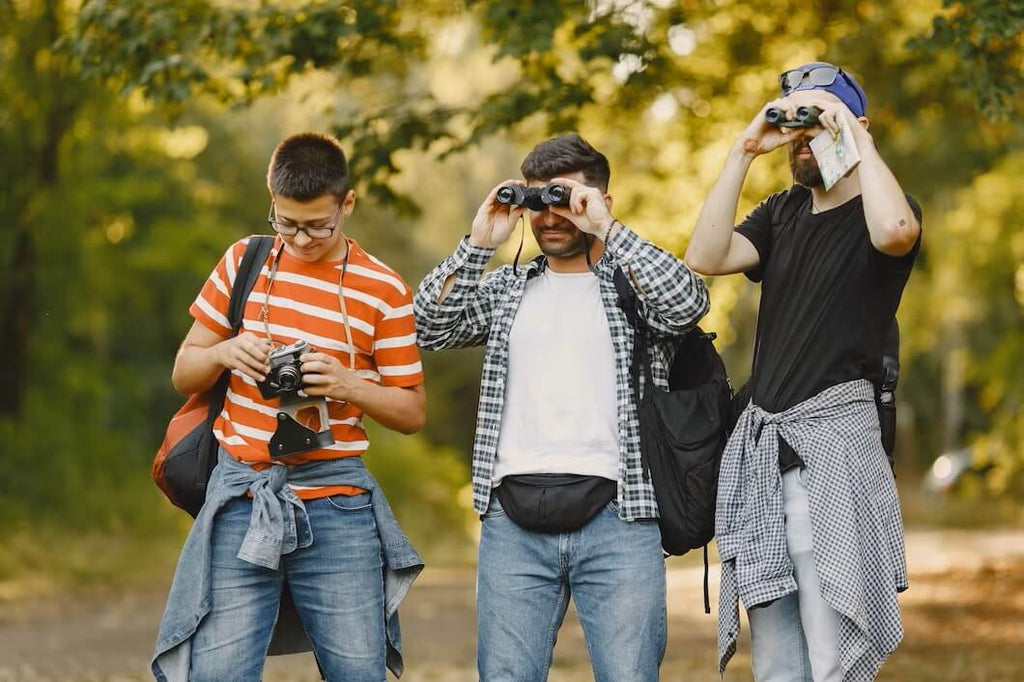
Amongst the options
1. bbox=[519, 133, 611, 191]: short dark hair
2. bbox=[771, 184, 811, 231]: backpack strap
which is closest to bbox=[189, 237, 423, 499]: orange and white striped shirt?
bbox=[519, 133, 611, 191]: short dark hair

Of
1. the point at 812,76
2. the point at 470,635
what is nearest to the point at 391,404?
the point at 812,76

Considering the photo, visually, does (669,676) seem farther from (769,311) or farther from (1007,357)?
(1007,357)

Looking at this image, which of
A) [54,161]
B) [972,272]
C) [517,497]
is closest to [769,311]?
[517,497]

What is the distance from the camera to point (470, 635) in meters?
11.1

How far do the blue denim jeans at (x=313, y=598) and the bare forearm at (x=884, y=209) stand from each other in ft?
5.33

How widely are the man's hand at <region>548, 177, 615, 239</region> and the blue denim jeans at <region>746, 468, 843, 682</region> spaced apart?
2.86 feet

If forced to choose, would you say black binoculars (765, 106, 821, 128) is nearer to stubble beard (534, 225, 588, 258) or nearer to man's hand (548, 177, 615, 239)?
man's hand (548, 177, 615, 239)

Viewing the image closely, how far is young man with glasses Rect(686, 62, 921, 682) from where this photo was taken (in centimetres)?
356

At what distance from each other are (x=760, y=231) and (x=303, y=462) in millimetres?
1493

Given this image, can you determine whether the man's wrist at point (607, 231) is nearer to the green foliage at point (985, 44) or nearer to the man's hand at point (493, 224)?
the man's hand at point (493, 224)

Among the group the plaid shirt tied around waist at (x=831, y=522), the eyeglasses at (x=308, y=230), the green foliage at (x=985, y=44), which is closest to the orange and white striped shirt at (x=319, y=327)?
the eyeglasses at (x=308, y=230)

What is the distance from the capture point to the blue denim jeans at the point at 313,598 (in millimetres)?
3729

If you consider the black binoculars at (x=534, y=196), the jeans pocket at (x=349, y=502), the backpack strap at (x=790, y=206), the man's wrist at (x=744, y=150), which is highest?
the man's wrist at (x=744, y=150)

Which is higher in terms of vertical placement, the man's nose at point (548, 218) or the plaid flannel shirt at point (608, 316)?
the man's nose at point (548, 218)
